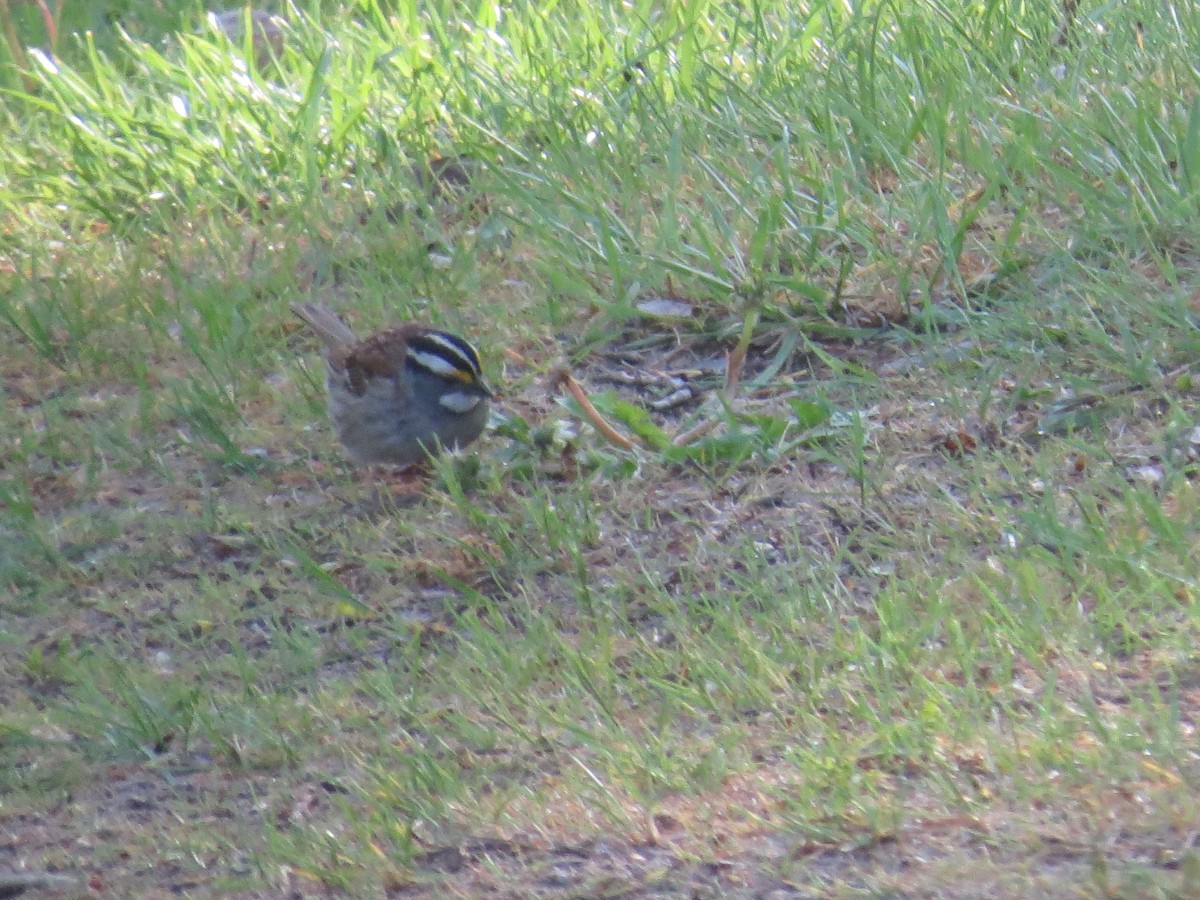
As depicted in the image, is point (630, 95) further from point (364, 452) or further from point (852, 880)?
point (852, 880)

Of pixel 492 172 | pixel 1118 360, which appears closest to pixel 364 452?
pixel 492 172

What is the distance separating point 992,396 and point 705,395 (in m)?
1.07

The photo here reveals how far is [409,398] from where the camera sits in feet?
20.0

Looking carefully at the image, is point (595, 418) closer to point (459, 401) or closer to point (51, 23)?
→ point (459, 401)

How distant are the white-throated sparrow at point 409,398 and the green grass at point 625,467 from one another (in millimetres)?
162

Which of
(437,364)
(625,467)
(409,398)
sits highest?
(437,364)

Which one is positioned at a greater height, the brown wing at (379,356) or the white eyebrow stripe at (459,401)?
the brown wing at (379,356)

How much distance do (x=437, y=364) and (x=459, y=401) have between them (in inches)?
5.8

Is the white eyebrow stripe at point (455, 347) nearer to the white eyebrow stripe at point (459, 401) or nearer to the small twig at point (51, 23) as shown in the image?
the white eyebrow stripe at point (459, 401)

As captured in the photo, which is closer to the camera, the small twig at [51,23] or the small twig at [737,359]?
the small twig at [737,359]

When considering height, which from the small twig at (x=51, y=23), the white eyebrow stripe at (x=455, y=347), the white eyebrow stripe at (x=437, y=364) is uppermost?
the small twig at (x=51, y=23)

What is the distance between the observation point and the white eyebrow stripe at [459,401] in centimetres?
600

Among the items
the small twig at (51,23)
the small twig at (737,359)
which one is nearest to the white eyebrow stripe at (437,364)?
the small twig at (737,359)

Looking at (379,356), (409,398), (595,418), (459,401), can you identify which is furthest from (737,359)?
(379,356)
